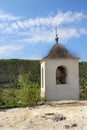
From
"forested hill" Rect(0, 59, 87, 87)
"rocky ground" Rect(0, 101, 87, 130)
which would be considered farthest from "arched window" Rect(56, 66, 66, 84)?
"forested hill" Rect(0, 59, 87, 87)

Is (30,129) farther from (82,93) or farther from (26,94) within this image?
(82,93)

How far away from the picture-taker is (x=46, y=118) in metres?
12.6

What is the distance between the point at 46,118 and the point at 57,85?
249 inches

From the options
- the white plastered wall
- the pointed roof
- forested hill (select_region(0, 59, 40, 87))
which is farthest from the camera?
forested hill (select_region(0, 59, 40, 87))

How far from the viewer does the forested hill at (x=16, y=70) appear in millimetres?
40744

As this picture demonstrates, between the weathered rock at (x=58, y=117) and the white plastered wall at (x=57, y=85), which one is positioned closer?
the weathered rock at (x=58, y=117)

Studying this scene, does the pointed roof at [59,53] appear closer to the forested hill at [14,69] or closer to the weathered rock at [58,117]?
the weathered rock at [58,117]

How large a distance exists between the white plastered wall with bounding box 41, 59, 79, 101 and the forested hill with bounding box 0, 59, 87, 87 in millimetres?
20606

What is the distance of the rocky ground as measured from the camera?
11508 millimetres

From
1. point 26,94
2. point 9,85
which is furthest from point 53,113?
point 9,85

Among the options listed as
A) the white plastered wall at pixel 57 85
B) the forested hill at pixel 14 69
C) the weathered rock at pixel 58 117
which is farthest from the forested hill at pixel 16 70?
the weathered rock at pixel 58 117

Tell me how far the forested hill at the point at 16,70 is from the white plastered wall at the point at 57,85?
2061 cm

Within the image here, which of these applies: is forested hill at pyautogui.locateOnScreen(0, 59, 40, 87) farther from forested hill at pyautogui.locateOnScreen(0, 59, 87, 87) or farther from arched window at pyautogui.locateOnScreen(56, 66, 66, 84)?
arched window at pyautogui.locateOnScreen(56, 66, 66, 84)

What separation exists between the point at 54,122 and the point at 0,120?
201 centimetres
